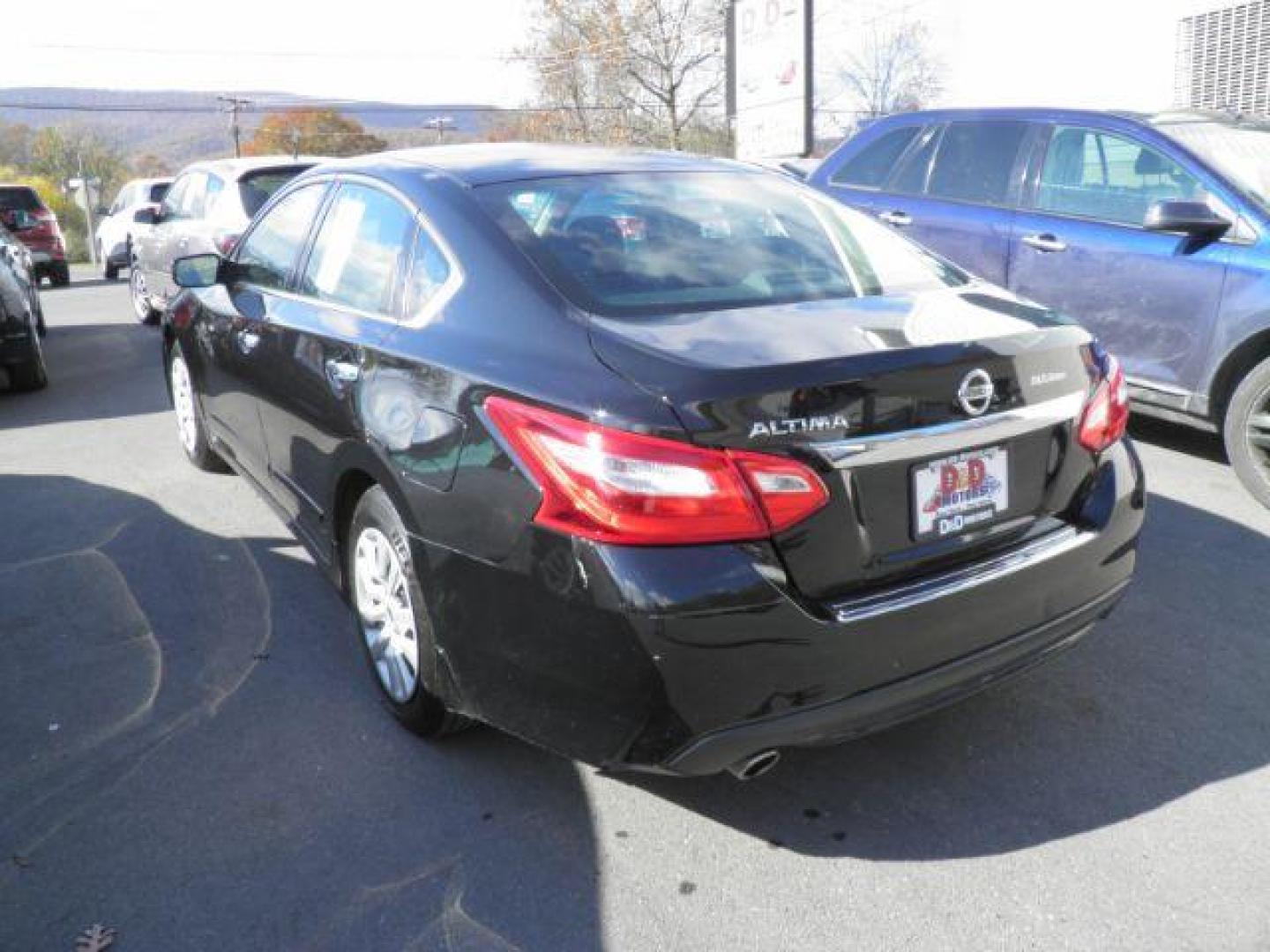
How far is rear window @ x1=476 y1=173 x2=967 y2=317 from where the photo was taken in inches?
110

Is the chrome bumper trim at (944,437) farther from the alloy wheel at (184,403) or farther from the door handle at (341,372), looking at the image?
the alloy wheel at (184,403)

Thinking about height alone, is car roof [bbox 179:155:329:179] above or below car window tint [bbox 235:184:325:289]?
above

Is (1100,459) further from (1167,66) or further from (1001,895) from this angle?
(1167,66)

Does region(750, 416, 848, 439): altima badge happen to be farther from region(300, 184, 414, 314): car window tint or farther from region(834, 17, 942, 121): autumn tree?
region(834, 17, 942, 121): autumn tree

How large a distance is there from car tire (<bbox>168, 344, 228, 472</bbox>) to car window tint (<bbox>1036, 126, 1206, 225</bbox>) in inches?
178

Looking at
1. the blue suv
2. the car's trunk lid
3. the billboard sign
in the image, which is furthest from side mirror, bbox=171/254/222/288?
the billboard sign

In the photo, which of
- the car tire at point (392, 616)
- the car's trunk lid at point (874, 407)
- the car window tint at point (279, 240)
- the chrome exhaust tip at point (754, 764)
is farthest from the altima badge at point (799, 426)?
the car window tint at point (279, 240)

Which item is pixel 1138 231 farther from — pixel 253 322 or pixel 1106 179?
pixel 253 322

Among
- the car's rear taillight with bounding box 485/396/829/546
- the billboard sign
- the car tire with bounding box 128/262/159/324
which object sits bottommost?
the car tire with bounding box 128/262/159/324

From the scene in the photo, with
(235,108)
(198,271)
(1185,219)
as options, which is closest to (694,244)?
(198,271)

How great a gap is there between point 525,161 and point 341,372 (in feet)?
2.80

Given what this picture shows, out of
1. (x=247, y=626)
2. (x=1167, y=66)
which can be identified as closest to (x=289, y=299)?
(x=247, y=626)

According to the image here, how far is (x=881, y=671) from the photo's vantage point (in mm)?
2391

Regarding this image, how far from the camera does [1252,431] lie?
493 centimetres
